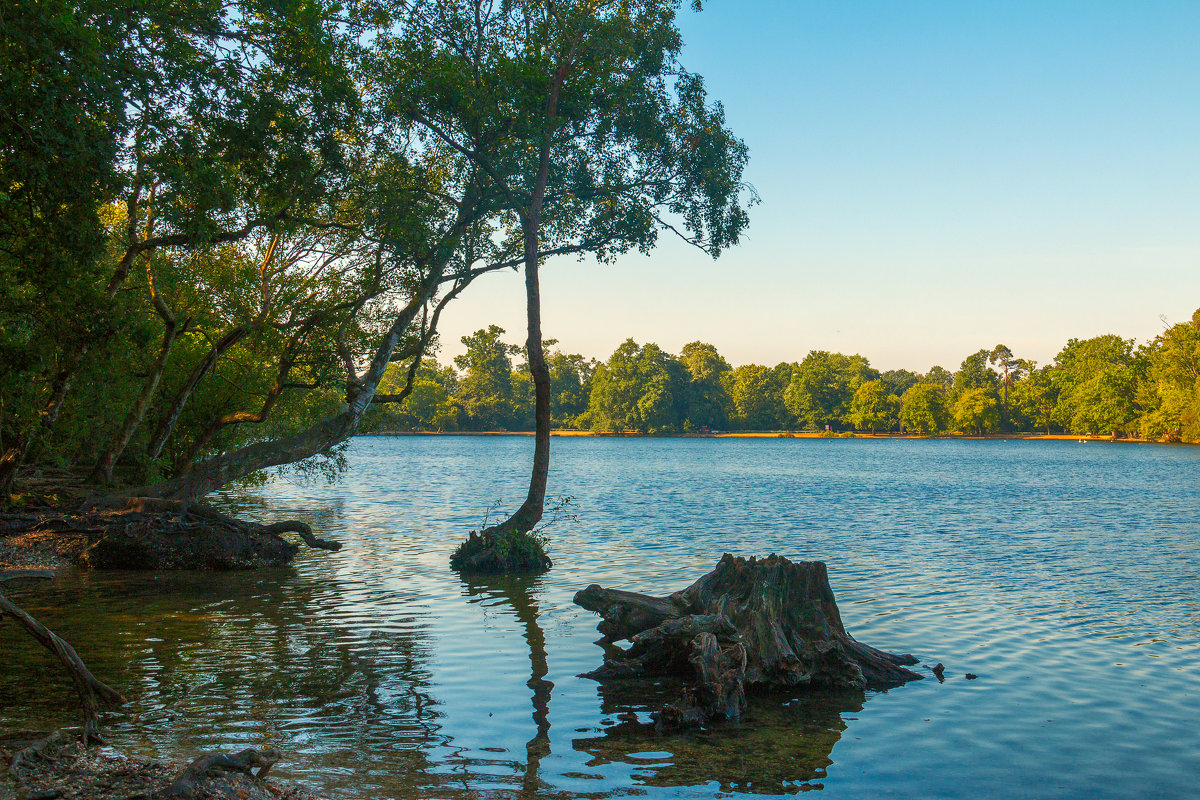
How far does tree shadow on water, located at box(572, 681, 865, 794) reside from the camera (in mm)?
7316

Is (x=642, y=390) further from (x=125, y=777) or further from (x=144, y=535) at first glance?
(x=125, y=777)

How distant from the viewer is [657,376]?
17175cm

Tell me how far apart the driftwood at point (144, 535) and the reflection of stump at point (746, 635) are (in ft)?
37.8

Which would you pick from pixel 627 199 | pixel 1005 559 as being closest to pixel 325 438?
pixel 627 199

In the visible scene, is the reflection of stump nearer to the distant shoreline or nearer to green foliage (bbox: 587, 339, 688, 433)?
green foliage (bbox: 587, 339, 688, 433)

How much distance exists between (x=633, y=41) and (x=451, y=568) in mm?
13315

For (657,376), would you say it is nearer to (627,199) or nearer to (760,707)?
(627,199)

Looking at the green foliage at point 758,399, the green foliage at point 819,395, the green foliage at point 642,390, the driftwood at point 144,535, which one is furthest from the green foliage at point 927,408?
the driftwood at point 144,535

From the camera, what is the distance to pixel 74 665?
7500 mm

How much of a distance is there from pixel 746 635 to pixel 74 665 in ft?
23.7

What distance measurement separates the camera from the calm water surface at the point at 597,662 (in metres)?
7.55

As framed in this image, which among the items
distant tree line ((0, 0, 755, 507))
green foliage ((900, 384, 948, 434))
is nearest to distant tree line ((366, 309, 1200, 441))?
green foliage ((900, 384, 948, 434))

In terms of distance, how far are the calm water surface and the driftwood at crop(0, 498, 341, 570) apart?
31.0 inches

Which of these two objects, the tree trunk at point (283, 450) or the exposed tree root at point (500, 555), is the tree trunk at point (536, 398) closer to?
the exposed tree root at point (500, 555)
